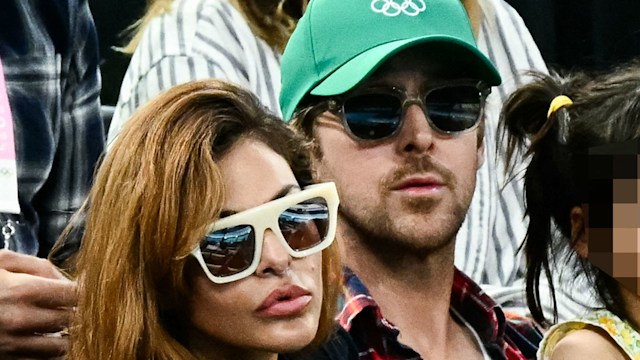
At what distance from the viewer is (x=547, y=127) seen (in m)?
1.97

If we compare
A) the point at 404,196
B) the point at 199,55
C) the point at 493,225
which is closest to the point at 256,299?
the point at 404,196

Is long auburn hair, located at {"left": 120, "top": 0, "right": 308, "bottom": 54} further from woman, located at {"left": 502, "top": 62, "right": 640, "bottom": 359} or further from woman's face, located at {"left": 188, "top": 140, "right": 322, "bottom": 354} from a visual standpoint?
woman's face, located at {"left": 188, "top": 140, "right": 322, "bottom": 354}

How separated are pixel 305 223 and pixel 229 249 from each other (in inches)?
4.7

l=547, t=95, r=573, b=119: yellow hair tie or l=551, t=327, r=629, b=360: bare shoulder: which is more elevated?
l=547, t=95, r=573, b=119: yellow hair tie

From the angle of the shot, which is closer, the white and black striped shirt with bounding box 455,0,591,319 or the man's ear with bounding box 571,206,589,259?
the man's ear with bounding box 571,206,589,259

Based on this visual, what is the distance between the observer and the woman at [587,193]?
1.78 m

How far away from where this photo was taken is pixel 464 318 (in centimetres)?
204

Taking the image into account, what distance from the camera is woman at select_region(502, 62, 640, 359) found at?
70.2 inches

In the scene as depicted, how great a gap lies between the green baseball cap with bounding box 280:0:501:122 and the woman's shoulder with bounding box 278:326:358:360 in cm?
35

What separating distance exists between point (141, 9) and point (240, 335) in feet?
3.29

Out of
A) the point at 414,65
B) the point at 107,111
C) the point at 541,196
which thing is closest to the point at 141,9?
the point at 107,111

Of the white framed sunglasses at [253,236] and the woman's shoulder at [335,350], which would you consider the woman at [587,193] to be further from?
the white framed sunglasses at [253,236]

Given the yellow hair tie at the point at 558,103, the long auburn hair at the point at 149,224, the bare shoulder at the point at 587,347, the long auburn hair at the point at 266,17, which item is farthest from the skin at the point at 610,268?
the long auburn hair at the point at 266,17

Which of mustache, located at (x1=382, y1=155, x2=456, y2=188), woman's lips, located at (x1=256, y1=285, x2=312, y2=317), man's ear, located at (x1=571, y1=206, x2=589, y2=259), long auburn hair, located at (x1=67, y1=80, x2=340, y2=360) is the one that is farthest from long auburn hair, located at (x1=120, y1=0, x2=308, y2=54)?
woman's lips, located at (x1=256, y1=285, x2=312, y2=317)
